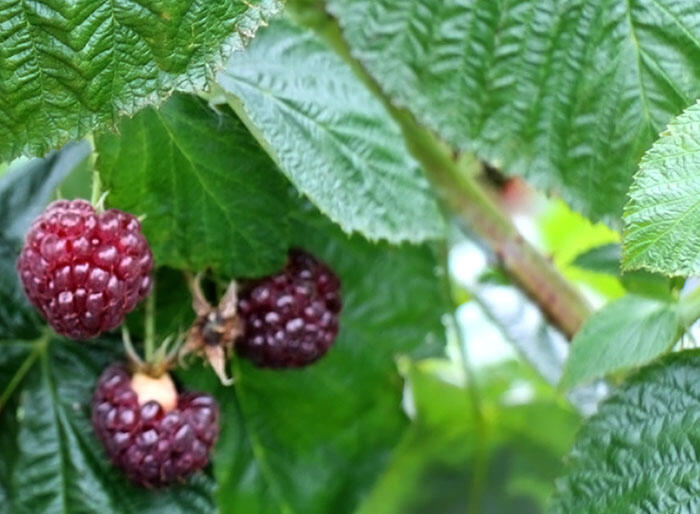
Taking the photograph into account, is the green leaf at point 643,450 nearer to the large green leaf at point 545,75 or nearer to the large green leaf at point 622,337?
the large green leaf at point 622,337

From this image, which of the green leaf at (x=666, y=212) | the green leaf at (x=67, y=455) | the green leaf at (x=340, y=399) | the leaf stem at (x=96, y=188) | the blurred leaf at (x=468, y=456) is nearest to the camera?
the green leaf at (x=666, y=212)

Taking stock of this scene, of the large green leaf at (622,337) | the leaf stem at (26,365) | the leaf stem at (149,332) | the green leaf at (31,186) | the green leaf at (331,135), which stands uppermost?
the green leaf at (331,135)

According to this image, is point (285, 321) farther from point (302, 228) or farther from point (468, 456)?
point (468, 456)

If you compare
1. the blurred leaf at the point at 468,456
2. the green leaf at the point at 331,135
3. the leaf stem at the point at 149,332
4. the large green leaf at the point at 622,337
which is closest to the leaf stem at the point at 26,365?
the leaf stem at the point at 149,332

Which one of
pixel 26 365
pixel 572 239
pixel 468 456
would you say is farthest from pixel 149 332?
pixel 572 239

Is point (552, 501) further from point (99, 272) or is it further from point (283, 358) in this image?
point (99, 272)
